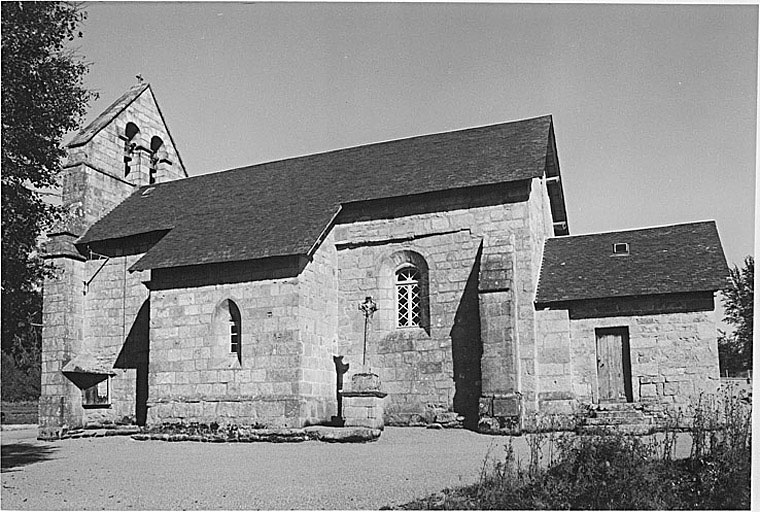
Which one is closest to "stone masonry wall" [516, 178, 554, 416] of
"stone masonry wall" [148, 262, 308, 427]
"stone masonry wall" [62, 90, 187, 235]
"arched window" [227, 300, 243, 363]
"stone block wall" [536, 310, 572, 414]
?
"stone block wall" [536, 310, 572, 414]

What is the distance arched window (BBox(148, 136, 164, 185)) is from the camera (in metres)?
32.8

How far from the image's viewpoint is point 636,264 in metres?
22.2

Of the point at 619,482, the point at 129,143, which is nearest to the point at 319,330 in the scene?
the point at 619,482

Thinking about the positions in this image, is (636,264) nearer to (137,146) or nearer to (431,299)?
(431,299)

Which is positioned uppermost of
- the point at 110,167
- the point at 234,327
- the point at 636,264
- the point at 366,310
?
the point at 110,167

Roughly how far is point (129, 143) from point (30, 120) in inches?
713

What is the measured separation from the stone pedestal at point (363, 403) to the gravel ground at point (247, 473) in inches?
26.0

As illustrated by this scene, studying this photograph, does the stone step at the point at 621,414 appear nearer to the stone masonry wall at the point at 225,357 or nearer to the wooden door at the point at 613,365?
the wooden door at the point at 613,365

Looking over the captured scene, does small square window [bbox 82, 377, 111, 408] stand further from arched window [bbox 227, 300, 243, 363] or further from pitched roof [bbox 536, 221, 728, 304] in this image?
pitched roof [bbox 536, 221, 728, 304]

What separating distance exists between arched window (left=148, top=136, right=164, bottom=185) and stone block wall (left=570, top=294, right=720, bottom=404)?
18.9m

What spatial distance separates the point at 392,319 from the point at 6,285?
445 inches

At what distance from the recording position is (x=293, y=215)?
23094 millimetres

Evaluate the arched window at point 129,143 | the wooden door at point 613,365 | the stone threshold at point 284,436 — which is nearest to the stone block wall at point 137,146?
the arched window at point 129,143

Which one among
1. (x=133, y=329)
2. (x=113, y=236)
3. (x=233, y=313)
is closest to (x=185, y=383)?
(x=233, y=313)
